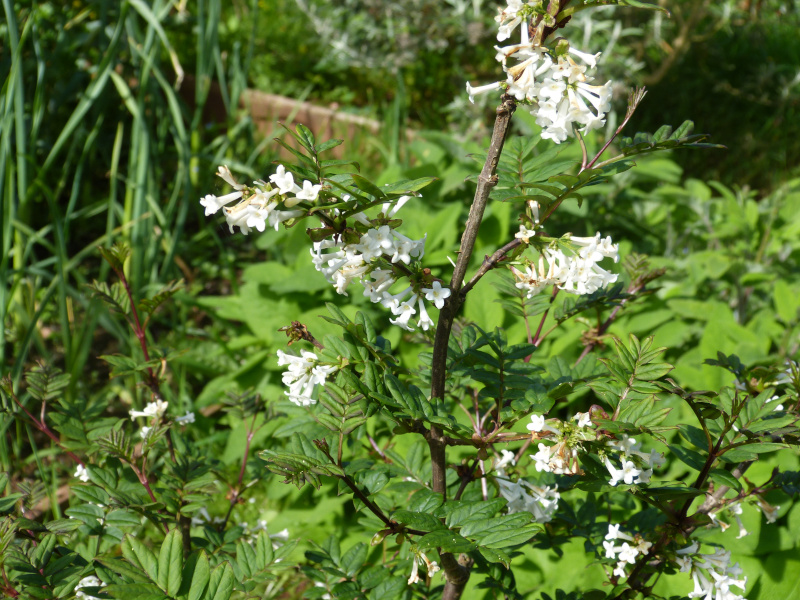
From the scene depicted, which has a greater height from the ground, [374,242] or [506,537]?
[374,242]

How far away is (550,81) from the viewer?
702 millimetres

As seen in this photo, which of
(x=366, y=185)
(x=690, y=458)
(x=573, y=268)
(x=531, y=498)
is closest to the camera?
(x=366, y=185)

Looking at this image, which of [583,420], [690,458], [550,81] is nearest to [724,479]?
[690,458]

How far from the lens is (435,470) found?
90 centimetres

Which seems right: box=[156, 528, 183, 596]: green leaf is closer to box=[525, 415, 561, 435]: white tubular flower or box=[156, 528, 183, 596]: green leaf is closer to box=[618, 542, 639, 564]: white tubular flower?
box=[525, 415, 561, 435]: white tubular flower

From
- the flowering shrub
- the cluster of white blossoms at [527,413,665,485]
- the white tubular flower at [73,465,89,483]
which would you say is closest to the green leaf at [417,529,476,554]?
the flowering shrub

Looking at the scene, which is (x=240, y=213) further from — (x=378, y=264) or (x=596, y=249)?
(x=596, y=249)

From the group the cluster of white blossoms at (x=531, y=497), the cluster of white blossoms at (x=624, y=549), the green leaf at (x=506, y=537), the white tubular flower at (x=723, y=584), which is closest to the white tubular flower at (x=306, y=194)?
the green leaf at (x=506, y=537)

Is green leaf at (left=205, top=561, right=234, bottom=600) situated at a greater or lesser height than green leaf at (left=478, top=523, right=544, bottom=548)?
lesser

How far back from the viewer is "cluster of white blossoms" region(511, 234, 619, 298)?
0.77 meters

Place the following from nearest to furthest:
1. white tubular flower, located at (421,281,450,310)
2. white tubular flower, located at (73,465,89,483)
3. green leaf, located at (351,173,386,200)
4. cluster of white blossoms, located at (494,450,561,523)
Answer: green leaf, located at (351,173,386,200) → white tubular flower, located at (421,281,450,310) → cluster of white blossoms, located at (494,450,561,523) → white tubular flower, located at (73,465,89,483)

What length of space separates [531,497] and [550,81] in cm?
64

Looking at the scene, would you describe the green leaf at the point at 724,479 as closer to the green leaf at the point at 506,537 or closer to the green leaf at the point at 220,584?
the green leaf at the point at 506,537

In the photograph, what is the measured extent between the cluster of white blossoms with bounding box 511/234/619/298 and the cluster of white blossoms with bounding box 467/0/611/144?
13cm
